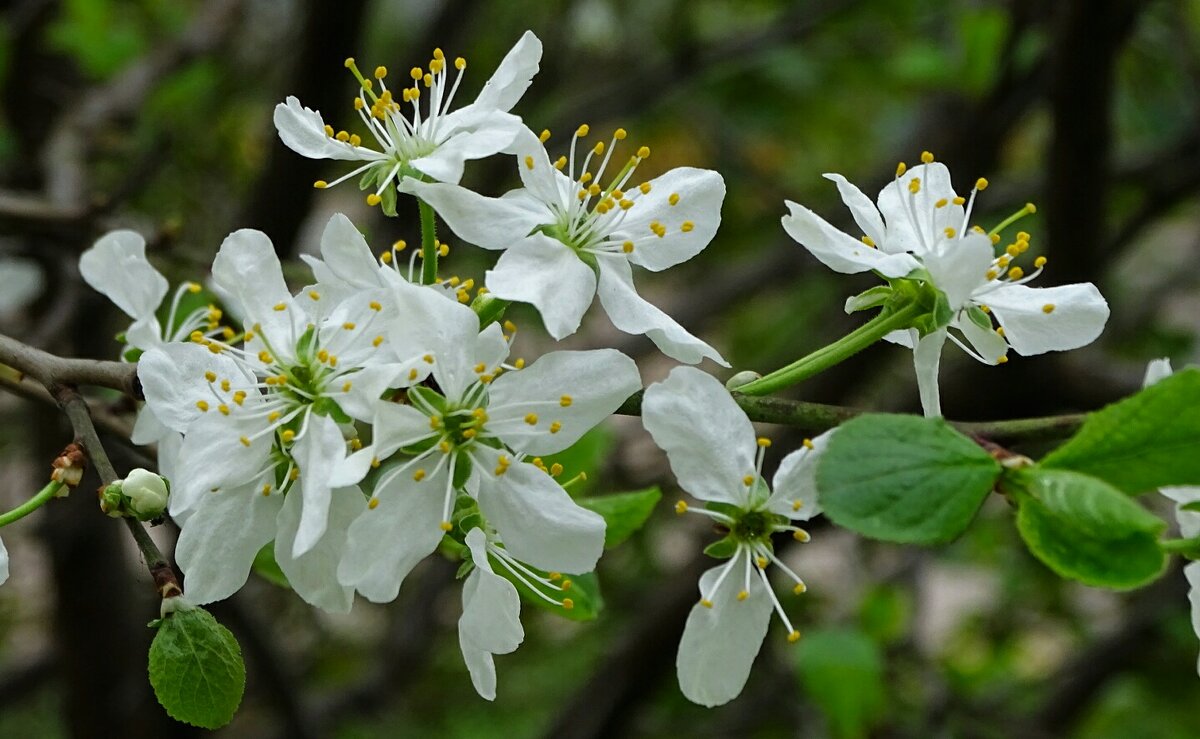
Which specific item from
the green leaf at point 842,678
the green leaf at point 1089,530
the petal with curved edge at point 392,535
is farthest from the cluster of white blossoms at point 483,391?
the green leaf at point 842,678

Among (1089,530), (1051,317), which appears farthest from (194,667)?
(1051,317)

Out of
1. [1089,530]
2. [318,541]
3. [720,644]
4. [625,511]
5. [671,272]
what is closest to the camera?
[1089,530]

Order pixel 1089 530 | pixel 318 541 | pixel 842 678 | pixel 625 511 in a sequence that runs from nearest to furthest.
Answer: pixel 1089 530 < pixel 318 541 < pixel 625 511 < pixel 842 678

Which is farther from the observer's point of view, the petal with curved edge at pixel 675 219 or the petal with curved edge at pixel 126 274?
the petal with curved edge at pixel 126 274

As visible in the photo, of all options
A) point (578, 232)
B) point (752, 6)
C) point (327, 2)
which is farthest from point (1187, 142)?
point (578, 232)

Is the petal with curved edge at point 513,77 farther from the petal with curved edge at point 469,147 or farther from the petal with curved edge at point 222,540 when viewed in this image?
the petal with curved edge at point 222,540

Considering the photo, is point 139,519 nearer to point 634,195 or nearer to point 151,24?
point 634,195

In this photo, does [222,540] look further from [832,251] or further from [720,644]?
[832,251]
